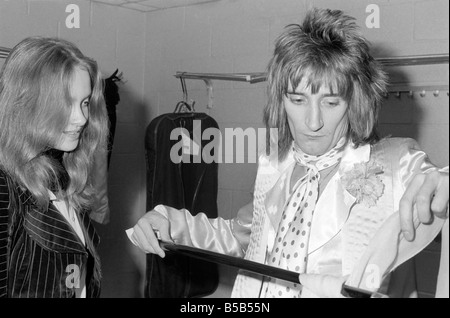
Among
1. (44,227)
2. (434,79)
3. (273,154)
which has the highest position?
(434,79)

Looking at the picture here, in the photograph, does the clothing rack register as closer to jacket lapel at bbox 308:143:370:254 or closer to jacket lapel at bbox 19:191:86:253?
jacket lapel at bbox 308:143:370:254

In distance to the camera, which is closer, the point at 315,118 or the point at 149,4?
the point at 315,118

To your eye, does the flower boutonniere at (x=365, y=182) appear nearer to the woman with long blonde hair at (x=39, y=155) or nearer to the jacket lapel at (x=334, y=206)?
the jacket lapel at (x=334, y=206)

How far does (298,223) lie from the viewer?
0.69m

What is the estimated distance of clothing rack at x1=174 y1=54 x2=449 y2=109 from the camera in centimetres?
66

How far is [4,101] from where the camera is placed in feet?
2.50

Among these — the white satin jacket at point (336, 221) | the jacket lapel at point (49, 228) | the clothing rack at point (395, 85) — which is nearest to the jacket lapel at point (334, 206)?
the white satin jacket at point (336, 221)

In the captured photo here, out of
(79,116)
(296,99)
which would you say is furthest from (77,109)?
(296,99)

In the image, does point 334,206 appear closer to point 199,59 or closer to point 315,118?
Result: point 315,118

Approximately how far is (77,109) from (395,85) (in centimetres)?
42

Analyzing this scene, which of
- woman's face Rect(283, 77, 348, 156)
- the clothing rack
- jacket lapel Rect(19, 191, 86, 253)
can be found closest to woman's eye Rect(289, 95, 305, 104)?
woman's face Rect(283, 77, 348, 156)

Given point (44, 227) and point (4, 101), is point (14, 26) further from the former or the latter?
point (44, 227)
